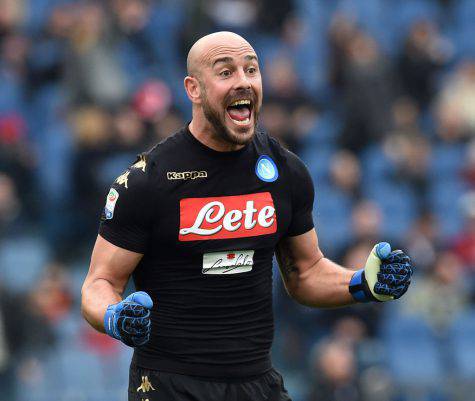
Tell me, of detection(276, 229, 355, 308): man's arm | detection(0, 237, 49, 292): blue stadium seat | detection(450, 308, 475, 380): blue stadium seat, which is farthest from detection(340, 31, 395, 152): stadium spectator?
detection(276, 229, 355, 308): man's arm

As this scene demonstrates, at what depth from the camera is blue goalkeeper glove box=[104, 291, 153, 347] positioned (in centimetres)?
447

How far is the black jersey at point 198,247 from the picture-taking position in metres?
4.88

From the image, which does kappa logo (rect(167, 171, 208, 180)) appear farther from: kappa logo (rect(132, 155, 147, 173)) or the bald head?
the bald head

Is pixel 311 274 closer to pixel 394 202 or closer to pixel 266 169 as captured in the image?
pixel 266 169

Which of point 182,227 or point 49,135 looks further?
point 49,135

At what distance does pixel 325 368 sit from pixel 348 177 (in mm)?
2520

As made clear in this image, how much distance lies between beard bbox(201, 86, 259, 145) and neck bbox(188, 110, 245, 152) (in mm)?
28

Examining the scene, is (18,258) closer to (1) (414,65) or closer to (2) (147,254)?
(1) (414,65)

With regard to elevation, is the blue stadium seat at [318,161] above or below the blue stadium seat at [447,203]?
above

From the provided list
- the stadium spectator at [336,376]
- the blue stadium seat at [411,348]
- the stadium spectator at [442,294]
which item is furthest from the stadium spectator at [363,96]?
the stadium spectator at [336,376]

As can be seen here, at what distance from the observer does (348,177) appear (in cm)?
1150

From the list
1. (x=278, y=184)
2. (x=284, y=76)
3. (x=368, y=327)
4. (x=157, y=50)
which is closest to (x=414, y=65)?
(x=284, y=76)

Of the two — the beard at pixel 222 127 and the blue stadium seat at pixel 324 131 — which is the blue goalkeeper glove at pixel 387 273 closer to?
the beard at pixel 222 127

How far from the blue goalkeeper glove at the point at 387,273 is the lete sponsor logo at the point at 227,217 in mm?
452
